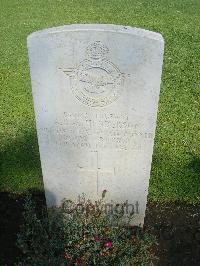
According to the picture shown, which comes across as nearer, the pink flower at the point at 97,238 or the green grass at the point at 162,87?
the pink flower at the point at 97,238

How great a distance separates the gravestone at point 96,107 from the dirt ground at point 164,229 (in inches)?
13.9

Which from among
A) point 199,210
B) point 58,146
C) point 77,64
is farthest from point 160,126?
point 77,64

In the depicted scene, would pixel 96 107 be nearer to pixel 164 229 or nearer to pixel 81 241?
pixel 81 241

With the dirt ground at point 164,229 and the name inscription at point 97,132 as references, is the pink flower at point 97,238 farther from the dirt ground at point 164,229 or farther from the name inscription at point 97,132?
the name inscription at point 97,132

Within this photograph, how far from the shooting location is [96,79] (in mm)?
3352

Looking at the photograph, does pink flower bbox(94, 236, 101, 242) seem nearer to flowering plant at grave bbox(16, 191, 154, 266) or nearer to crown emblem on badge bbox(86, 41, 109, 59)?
flowering plant at grave bbox(16, 191, 154, 266)

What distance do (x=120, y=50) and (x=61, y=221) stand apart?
5.82ft

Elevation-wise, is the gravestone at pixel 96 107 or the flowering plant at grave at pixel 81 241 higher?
the gravestone at pixel 96 107

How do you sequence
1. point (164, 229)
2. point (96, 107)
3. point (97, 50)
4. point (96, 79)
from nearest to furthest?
1. point (97, 50)
2. point (96, 79)
3. point (96, 107)
4. point (164, 229)

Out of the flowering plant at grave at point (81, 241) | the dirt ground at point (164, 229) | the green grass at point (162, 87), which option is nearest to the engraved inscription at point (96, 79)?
the flowering plant at grave at point (81, 241)

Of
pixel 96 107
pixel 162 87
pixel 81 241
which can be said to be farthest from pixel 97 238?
pixel 162 87

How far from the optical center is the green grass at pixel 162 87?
5125 millimetres

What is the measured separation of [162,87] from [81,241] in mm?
4123

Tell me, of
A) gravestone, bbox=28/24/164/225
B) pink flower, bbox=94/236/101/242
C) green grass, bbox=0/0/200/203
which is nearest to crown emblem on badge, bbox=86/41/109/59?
gravestone, bbox=28/24/164/225
